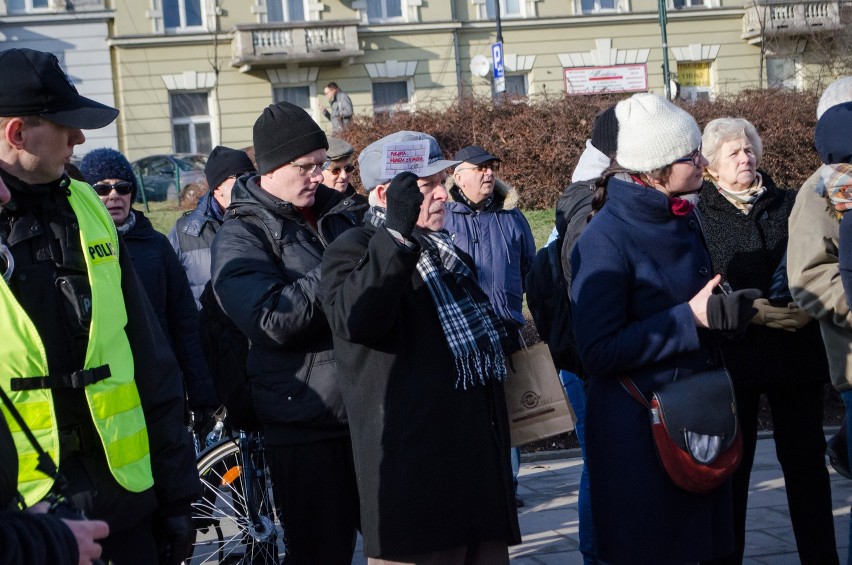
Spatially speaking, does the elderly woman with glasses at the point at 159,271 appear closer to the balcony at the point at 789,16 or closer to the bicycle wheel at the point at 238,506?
the bicycle wheel at the point at 238,506

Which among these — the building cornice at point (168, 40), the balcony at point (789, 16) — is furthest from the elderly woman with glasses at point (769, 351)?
the balcony at point (789, 16)

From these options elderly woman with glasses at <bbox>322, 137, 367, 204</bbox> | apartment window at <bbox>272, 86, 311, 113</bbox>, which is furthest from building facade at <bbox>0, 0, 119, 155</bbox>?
elderly woman with glasses at <bbox>322, 137, 367, 204</bbox>

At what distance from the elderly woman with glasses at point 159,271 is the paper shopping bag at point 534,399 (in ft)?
7.58

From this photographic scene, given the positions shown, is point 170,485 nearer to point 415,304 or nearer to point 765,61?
point 415,304

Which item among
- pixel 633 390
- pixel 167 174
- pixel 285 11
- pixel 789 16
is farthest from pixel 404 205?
pixel 789 16

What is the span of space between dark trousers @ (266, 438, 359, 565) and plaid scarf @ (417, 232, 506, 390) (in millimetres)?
807

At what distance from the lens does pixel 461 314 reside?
3.67m

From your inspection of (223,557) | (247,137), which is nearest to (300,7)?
(247,137)

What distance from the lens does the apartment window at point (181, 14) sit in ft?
116

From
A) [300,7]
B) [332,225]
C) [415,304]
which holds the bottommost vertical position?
[415,304]

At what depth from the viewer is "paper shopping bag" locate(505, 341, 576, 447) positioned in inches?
155

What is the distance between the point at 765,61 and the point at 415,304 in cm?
3667

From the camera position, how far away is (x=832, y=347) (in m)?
4.43

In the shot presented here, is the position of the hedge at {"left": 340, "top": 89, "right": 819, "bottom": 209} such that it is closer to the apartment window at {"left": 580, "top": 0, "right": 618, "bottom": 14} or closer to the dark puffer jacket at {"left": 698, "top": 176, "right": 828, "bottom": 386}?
the dark puffer jacket at {"left": 698, "top": 176, "right": 828, "bottom": 386}
